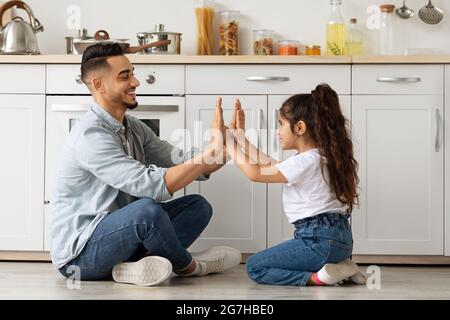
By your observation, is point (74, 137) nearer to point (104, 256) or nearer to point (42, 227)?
point (104, 256)

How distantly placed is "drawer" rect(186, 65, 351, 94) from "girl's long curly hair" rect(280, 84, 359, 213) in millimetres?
604

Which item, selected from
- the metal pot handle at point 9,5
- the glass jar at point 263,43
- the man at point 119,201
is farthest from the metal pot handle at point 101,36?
the man at point 119,201

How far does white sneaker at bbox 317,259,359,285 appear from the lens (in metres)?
3.05

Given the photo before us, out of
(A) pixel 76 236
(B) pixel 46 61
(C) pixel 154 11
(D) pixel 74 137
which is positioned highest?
(C) pixel 154 11

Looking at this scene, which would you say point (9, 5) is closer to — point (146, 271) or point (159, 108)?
point (159, 108)

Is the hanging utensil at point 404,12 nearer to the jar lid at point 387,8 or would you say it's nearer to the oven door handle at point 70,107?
the jar lid at point 387,8

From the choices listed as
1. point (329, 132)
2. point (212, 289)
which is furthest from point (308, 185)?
point (212, 289)

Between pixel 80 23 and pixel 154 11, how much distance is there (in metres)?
0.38

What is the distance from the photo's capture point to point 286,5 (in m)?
4.35

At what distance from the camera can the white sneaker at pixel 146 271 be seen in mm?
3021

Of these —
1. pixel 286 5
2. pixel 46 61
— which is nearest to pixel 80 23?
pixel 46 61

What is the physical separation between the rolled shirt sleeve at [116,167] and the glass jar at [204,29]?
4.09 ft
